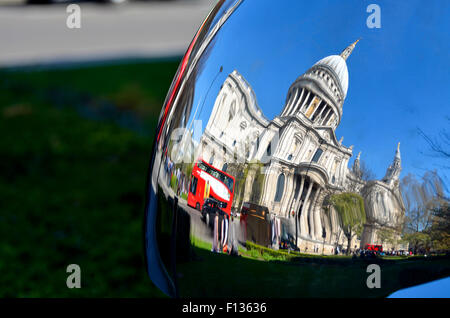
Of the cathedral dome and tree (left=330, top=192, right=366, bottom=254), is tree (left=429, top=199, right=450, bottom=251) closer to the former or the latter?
tree (left=330, top=192, right=366, bottom=254)

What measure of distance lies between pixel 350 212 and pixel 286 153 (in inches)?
10.1

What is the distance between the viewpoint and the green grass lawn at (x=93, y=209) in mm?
1639

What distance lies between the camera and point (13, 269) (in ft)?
10.2

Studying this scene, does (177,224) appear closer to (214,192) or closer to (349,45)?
(214,192)

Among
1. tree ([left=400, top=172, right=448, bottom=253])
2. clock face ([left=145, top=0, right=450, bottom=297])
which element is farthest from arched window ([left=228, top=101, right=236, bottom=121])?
tree ([left=400, top=172, right=448, bottom=253])

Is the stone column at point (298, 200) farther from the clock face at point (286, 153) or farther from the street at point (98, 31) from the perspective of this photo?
the street at point (98, 31)

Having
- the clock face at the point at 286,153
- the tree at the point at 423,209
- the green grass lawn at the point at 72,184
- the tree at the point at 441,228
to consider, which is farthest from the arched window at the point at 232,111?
the green grass lawn at the point at 72,184

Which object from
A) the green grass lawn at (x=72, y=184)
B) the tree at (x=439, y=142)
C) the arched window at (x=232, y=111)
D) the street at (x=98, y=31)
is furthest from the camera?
the street at (x=98, y=31)

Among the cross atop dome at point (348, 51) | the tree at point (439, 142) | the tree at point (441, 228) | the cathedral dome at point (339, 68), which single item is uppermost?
the cross atop dome at point (348, 51)

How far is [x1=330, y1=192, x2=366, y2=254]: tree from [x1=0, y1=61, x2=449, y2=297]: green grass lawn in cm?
9

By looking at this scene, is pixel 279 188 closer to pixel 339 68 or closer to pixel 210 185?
pixel 210 185

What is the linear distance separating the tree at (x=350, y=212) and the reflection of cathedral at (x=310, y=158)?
0.7 inches

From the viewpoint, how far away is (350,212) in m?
1.58
